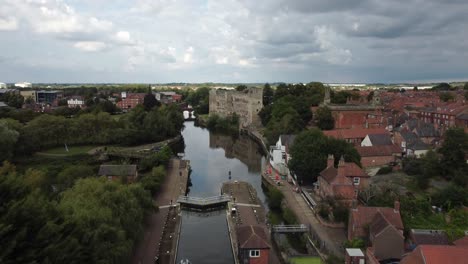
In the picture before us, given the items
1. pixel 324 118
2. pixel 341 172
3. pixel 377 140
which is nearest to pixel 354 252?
pixel 341 172

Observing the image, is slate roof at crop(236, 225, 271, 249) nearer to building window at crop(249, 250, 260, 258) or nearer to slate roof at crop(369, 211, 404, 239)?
building window at crop(249, 250, 260, 258)

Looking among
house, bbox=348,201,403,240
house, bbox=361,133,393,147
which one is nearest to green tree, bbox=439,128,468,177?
house, bbox=361,133,393,147

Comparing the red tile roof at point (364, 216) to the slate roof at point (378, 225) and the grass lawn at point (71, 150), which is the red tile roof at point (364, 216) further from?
the grass lawn at point (71, 150)

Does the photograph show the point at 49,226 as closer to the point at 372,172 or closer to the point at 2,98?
the point at 372,172

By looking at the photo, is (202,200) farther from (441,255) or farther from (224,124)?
(224,124)

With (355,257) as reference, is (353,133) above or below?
above

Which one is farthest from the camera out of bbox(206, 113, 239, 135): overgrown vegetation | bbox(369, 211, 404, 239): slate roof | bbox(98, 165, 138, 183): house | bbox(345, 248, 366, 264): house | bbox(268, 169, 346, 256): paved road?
bbox(206, 113, 239, 135): overgrown vegetation
